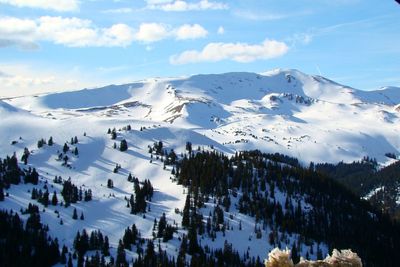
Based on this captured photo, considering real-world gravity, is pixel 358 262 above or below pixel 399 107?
below

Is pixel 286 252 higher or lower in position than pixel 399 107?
lower

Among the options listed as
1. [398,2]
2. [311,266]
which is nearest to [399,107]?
[398,2]

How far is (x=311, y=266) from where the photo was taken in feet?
73.0

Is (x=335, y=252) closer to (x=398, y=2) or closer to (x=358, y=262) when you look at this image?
(x=358, y=262)

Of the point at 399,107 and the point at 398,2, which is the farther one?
the point at 399,107

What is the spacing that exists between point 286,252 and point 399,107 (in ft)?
22.6

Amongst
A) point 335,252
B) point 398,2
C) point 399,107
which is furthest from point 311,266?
point 398,2

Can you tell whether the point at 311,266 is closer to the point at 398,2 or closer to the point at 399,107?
the point at 399,107

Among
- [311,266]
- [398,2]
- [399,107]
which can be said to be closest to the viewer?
[398,2]

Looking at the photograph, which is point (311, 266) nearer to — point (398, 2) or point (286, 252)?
point (286, 252)

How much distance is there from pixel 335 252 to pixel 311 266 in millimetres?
1348

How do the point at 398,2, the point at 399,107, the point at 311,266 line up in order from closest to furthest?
the point at 398,2, the point at 399,107, the point at 311,266

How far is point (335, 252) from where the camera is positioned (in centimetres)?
2142

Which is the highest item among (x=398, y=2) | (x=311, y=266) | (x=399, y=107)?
(x=398, y=2)
